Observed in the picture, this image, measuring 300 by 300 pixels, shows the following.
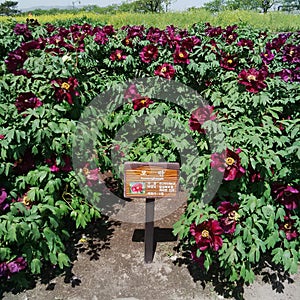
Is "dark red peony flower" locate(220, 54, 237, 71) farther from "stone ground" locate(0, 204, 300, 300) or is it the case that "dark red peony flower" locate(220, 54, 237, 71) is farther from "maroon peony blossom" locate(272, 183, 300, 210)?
"stone ground" locate(0, 204, 300, 300)

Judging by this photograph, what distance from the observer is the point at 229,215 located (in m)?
1.99

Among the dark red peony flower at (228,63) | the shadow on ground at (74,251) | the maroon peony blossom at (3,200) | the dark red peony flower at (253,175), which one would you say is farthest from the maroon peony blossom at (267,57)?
the maroon peony blossom at (3,200)

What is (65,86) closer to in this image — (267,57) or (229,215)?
(229,215)

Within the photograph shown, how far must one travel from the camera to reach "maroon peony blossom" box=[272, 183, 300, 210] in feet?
6.74

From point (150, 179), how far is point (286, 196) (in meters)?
0.84

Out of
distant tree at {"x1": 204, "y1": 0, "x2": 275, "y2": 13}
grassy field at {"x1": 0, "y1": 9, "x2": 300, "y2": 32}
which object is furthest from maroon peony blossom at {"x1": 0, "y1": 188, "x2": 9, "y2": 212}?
distant tree at {"x1": 204, "y1": 0, "x2": 275, "y2": 13}

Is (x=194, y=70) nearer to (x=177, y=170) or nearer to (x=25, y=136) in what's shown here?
(x=177, y=170)

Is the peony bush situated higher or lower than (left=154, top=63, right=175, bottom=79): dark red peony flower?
lower

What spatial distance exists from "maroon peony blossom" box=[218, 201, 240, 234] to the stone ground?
582 mm

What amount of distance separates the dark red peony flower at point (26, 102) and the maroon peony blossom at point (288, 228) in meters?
1.71

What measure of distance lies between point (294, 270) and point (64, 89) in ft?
5.99

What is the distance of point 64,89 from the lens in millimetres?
2158

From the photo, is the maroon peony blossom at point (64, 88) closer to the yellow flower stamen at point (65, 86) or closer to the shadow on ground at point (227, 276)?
the yellow flower stamen at point (65, 86)

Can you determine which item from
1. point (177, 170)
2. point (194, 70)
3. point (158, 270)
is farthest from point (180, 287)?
point (194, 70)
